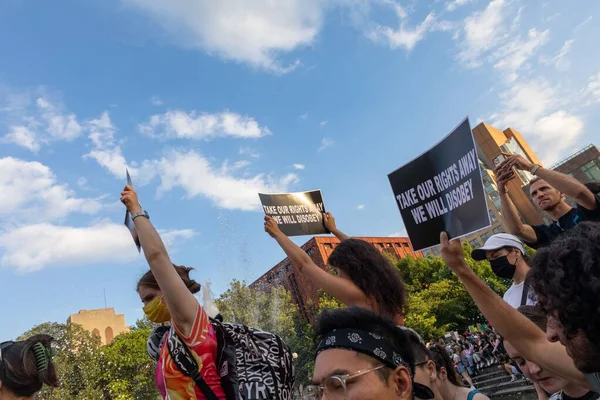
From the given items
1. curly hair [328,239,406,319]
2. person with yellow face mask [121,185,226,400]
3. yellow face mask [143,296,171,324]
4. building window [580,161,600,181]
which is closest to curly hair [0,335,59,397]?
yellow face mask [143,296,171,324]

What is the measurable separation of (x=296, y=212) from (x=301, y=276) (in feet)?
196

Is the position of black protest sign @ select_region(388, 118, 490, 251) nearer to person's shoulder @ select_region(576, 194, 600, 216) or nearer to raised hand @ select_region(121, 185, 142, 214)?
person's shoulder @ select_region(576, 194, 600, 216)

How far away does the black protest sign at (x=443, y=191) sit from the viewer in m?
2.72

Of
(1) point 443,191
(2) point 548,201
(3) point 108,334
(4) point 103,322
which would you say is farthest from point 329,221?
(3) point 108,334

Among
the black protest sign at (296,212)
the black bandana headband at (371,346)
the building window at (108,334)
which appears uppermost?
the building window at (108,334)

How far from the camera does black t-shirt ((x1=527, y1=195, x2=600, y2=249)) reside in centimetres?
347

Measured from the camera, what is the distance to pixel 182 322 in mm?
2057

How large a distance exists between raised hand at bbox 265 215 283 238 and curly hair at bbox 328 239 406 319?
1.16 meters

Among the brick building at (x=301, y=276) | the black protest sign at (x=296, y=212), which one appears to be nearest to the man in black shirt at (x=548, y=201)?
the black protest sign at (x=296, y=212)

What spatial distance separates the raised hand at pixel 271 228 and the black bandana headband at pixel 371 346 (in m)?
2.17

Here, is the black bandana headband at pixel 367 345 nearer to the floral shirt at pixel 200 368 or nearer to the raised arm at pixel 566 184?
the floral shirt at pixel 200 368

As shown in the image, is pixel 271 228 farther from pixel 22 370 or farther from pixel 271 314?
pixel 271 314

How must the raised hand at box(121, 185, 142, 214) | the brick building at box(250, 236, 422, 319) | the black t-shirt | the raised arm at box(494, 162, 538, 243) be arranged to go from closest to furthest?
the raised hand at box(121, 185, 142, 214) → the black t-shirt → the raised arm at box(494, 162, 538, 243) → the brick building at box(250, 236, 422, 319)

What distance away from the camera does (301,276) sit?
2488 inches
